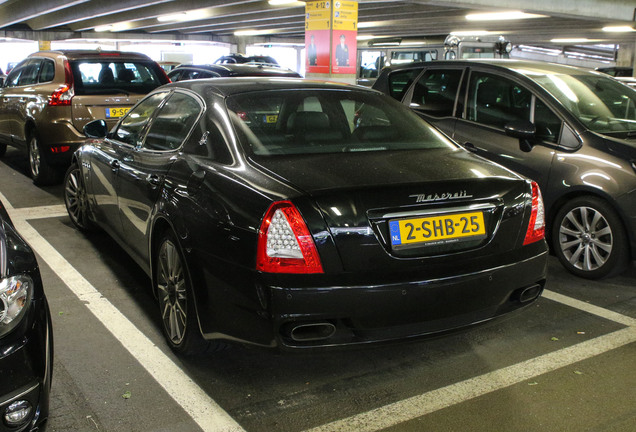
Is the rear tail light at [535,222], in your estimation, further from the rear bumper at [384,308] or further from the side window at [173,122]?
the side window at [173,122]

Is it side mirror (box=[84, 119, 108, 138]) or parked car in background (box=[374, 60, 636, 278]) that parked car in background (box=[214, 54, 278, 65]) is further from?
side mirror (box=[84, 119, 108, 138])

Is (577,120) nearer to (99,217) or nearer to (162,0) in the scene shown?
(99,217)

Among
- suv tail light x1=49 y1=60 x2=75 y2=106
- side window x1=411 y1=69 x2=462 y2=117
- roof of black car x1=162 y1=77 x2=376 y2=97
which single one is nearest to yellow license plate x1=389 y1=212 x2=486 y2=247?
roof of black car x1=162 y1=77 x2=376 y2=97

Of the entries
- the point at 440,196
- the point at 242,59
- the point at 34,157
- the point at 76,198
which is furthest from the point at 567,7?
the point at 440,196

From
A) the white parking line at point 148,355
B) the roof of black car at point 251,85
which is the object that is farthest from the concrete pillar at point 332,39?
the roof of black car at point 251,85

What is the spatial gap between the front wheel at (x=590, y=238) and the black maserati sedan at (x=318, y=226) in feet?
5.51

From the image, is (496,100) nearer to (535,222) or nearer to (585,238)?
(585,238)

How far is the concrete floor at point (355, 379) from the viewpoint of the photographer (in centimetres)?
271

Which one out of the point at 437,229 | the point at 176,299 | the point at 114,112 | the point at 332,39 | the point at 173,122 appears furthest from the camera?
the point at 332,39

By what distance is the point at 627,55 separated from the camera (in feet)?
106

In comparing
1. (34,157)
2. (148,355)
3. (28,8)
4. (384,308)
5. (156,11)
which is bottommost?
(148,355)

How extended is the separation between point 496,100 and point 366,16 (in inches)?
755

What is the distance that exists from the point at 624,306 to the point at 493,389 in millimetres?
1687

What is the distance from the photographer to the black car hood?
2.73 meters
